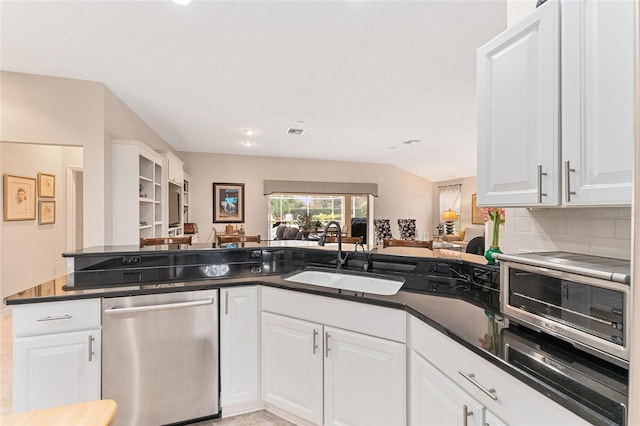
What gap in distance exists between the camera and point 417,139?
5.59 meters

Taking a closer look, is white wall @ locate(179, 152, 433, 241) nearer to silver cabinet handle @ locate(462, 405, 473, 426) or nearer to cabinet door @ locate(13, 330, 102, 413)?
cabinet door @ locate(13, 330, 102, 413)

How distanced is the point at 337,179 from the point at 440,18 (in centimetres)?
583

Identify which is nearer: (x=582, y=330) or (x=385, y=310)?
(x=582, y=330)

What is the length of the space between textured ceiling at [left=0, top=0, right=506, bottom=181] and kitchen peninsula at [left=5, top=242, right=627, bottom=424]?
1596mm

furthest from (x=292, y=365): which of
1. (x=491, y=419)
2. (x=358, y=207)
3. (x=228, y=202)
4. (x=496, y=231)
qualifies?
(x=358, y=207)

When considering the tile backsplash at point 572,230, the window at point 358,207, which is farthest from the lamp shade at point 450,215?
A: the tile backsplash at point 572,230

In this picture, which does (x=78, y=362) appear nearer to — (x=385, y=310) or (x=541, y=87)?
(x=385, y=310)

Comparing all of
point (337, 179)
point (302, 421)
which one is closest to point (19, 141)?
point (302, 421)

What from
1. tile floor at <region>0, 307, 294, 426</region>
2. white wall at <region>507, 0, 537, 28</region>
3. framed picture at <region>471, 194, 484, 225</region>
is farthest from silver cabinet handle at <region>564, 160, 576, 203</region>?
framed picture at <region>471, 194, 484, 225</region>

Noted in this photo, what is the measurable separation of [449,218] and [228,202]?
5.32 metres

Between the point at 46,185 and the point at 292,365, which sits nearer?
the point at 292,365

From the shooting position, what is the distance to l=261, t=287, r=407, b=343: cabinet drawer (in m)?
1.53

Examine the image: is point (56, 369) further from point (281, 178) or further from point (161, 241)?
point (281, 178)

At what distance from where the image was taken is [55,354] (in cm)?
164
